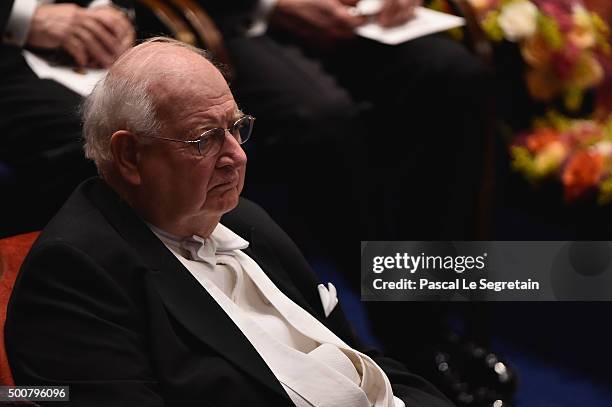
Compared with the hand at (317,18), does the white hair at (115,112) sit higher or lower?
higher

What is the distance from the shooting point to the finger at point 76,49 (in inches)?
122

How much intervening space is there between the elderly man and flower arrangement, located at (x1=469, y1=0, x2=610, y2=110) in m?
2.19

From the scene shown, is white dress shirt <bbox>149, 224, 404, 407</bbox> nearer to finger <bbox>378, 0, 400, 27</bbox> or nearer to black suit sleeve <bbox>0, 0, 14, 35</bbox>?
black suit sleeve <bbox>0, 0, 14, 35</bbox>

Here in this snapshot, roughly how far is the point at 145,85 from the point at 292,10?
1.90 meters

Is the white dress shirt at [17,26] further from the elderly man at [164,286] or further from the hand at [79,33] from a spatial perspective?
the elderly man at [164,286]

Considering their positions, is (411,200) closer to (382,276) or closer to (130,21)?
(382,276)

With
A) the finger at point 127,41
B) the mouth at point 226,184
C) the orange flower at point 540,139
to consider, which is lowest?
the orange flower at point 540,139

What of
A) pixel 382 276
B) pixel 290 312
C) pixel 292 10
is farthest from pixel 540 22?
pixel 290 312

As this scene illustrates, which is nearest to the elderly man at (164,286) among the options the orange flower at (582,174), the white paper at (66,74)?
the white paper at (66,74)

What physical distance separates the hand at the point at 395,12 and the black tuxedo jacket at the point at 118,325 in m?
1.84

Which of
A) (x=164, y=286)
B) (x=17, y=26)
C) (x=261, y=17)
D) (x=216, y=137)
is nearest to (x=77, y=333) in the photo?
(x=164, y=286)

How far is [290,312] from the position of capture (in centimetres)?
222

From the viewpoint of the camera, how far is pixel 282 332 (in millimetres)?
2201

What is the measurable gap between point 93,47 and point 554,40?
183 cm
